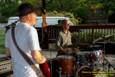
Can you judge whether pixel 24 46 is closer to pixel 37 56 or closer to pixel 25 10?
pixel 37 56

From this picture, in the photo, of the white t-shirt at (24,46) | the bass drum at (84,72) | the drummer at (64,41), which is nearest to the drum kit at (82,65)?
the bass drum at (84,72)

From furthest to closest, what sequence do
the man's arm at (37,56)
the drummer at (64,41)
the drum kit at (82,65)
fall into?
the drummer at (64,41) < the drum kit at (82,65) < the man's arm at (37,56)

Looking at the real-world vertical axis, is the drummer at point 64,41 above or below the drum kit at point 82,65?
above

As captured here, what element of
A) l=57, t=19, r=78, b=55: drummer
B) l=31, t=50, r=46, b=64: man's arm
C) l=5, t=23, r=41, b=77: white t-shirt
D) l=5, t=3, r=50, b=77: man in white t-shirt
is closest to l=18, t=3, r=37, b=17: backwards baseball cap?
l=5, t=3, r=50, b=77: man in white t-shirt

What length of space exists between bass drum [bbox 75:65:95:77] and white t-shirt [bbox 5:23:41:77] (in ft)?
13.9

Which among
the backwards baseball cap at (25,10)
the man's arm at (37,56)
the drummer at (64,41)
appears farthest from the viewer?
the drummer at (64,41)

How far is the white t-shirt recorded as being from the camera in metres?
5.39

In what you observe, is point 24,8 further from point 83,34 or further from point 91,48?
point 83,34

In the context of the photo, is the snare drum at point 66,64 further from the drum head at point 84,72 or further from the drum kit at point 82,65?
the drum head at point 84,72

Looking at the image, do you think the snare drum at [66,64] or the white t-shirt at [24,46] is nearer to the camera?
the white t-shirt at [24,46]

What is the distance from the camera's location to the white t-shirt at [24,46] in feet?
17.7

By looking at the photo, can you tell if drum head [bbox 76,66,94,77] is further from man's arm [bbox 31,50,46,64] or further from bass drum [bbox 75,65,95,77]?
man's arm [bbox 31,50,46,64]

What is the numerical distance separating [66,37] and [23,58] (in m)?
5.26

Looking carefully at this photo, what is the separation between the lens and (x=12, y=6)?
47.2 meters
